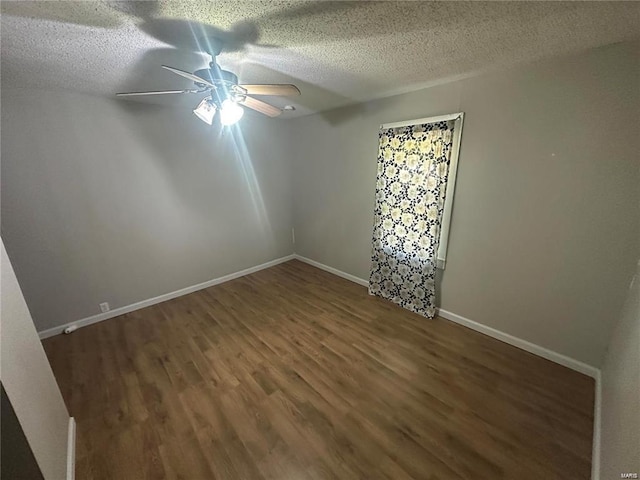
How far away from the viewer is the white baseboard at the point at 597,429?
4.28 ft

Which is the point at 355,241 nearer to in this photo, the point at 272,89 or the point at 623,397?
the point at 272,89

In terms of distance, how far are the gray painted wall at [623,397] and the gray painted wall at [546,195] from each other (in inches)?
9.4

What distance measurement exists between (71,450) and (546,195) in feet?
11.4

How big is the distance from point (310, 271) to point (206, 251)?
1512mm

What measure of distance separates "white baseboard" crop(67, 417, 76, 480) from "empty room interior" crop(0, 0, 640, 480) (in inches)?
1.7

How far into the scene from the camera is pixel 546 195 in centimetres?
188

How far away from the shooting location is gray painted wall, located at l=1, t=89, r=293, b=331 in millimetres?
2197

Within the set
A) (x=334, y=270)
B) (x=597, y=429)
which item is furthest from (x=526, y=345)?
(x=334, y=270)

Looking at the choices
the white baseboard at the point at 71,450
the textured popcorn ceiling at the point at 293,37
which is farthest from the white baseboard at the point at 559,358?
the white baseboard at the point at 71,450

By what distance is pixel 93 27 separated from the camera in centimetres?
128

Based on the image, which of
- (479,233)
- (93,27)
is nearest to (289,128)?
(93,27)

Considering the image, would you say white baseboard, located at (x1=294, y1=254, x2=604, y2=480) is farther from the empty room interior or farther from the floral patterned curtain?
the floral patterned curtain

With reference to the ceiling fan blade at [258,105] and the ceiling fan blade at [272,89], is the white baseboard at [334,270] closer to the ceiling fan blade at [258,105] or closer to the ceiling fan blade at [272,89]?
the ceiling fan blade at [258,105]

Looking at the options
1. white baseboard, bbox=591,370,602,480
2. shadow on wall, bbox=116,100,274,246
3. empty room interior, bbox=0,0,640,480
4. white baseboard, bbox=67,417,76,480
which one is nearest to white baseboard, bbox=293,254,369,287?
empty room interior, bbox=0,0,640,480
